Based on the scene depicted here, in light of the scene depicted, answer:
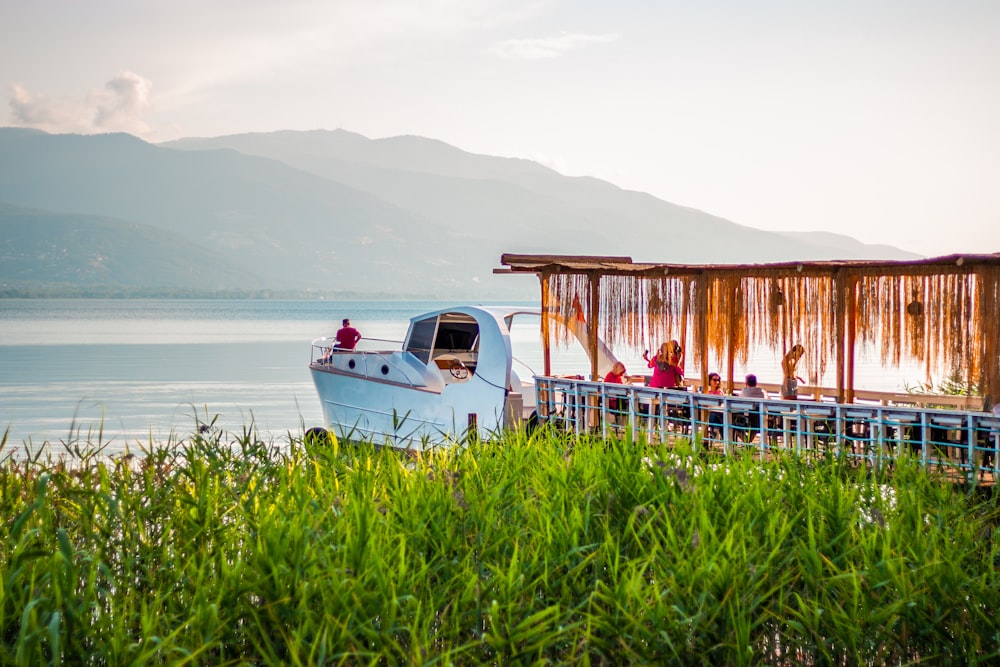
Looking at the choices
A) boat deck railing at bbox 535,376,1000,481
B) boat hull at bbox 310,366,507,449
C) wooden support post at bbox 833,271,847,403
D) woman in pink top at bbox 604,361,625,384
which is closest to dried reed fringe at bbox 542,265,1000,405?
wooden support post at bbox 833,271,847,403

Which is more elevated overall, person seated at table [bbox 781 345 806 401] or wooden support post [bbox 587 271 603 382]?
wooden support post [bbox 587 271 603 382]

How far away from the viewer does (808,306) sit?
1339 cm

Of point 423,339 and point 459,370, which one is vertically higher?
point 423,339

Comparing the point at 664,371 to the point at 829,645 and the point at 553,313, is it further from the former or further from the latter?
the point at 829,645

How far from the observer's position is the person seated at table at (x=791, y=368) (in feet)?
44.2

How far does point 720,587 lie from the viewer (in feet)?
19.4

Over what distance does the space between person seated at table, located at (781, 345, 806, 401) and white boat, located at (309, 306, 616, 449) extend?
3.15 meters

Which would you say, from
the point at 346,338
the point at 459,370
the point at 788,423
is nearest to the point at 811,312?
the point at 788,423

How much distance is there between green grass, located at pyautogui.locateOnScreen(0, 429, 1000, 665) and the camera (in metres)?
5.39

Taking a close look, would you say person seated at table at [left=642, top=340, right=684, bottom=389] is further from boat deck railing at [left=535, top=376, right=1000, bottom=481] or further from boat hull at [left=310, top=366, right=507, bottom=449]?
boat hull at [left=310, top=366, right=507, bottom=449]

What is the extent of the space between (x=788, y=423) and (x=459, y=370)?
620cm

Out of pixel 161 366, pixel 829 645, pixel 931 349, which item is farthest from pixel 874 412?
pixel 161 366

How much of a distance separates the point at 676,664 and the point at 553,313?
10111mm

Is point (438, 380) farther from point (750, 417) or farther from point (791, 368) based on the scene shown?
point (791, 368)
